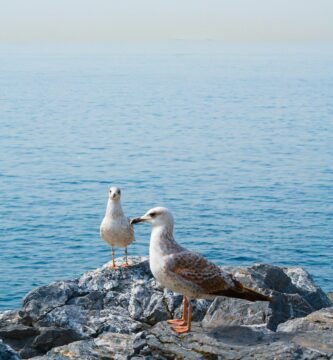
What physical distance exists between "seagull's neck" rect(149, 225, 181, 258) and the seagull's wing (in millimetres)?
163

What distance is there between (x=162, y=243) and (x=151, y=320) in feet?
14.5

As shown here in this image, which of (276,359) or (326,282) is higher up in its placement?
(276,359)

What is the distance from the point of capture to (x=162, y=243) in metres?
16.5

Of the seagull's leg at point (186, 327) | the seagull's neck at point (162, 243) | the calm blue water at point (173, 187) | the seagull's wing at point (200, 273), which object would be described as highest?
the seagull's neck at point (162, 243)

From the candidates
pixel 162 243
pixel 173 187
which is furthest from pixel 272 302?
pixel 173 187

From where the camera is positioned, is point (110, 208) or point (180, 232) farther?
point (180, 232)

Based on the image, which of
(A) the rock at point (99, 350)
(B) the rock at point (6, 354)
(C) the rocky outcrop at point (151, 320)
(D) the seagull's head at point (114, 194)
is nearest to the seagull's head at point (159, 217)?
(C) the rocky outcrop at point (151, 320)

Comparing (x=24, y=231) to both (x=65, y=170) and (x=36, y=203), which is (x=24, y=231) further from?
(x=65, y=170)

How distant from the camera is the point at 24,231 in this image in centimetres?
7131

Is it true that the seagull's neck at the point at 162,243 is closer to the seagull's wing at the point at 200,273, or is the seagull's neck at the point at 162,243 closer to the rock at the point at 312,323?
the seagull's wing at the point at 200,273

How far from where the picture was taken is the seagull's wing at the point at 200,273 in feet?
53.8

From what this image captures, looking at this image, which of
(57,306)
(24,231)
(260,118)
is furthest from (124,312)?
(260,118)

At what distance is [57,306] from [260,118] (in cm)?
16181

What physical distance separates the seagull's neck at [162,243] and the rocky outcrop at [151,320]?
5.12 ft
